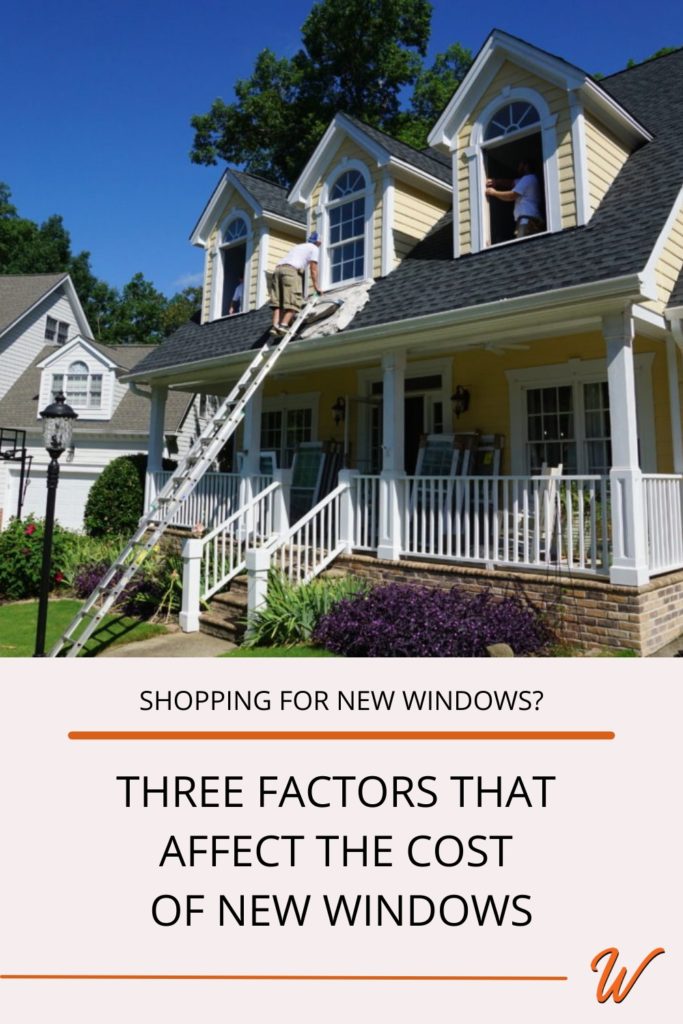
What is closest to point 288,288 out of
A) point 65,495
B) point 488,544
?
point 488,544

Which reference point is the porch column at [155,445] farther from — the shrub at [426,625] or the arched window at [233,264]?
the shrub at [426,625]

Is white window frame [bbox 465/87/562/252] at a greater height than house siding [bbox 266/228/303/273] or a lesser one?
lesser

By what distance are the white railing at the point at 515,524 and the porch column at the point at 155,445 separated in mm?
6479

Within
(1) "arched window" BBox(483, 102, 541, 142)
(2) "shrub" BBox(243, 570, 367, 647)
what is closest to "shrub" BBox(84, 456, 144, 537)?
(2) "shrub" BBox(243, 570, 367, 647)

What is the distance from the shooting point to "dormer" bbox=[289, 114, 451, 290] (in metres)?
9.97

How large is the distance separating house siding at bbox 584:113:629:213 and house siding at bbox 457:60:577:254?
225 millimetres

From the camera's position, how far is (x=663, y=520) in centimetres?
688

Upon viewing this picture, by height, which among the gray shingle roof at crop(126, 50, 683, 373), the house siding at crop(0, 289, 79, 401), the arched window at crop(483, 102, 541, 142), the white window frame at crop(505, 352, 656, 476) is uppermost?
the house siding at crop(0, 289, 79, 401)

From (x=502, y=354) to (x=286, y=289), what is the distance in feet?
11.5

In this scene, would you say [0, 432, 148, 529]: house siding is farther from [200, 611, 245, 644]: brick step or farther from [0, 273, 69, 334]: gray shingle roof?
[200, 611, 245, 644]: brick step

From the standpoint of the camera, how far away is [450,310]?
7648mm
